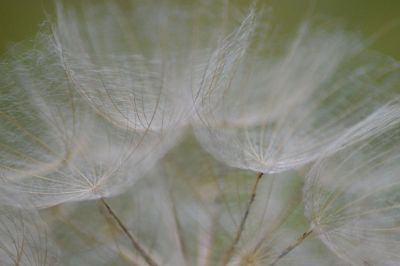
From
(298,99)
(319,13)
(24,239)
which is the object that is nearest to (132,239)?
(24,239)

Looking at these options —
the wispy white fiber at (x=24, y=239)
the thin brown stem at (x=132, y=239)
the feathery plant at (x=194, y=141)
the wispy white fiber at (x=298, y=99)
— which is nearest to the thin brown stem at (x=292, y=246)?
the feathery plant at (x=194, y=141)

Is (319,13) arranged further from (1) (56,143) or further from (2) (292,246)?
(1) (56,143)

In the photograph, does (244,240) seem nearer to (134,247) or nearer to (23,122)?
(134,247)

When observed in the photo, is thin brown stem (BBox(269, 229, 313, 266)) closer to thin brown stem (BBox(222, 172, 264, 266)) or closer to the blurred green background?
thin brown stem (BBox(222, 172, 264, 266))

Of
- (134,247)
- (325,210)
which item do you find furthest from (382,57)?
(134,247)

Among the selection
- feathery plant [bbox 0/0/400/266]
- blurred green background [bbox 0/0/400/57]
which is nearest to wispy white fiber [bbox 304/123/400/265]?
feathery plant [bbox 0/0/400/266]

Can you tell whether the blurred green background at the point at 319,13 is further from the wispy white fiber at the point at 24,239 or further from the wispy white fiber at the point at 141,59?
the wispy white fiber at the point at 24,239

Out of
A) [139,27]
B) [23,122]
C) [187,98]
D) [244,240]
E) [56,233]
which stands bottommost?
[56,233]
